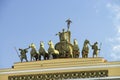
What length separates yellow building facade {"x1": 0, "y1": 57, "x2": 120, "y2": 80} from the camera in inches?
1233

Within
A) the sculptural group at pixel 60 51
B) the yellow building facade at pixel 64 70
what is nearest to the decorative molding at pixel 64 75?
the yellow building facade at pixel 64 70

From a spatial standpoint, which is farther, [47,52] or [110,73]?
[47,52]

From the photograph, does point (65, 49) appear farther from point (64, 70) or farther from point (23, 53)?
point (23, 53)

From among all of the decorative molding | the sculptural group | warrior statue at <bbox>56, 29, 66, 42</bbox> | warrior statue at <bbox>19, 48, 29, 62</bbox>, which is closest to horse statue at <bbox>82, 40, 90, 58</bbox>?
the sculptural group

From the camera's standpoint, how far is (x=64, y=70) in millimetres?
32125

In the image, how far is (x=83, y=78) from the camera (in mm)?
31203

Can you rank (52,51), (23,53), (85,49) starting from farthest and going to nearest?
(23,53) → (52,51) → (85,49)

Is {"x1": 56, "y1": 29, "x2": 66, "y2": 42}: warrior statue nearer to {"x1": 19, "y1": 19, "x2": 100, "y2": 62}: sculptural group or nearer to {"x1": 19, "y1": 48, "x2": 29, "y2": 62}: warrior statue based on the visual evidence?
{"x1": 19, "y1": 19, "x2": 100, "y2": 62}: sculptural group

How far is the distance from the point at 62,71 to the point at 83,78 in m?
1.64

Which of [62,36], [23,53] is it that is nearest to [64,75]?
[62,36]

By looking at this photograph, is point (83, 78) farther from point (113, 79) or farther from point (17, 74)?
point (17, 74)

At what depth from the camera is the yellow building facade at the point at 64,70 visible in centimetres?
3133

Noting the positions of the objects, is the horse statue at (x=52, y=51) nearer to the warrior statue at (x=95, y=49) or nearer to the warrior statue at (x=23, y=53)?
the warrior statue at (x=23, y=53)

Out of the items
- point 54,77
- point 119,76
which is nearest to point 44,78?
point 54,77
